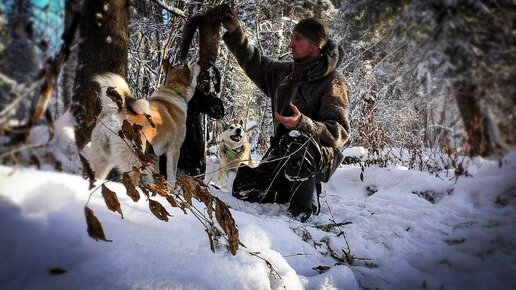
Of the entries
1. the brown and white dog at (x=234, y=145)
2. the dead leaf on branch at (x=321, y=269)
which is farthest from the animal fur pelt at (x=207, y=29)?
the brown and white dog at (x=234, y=145)

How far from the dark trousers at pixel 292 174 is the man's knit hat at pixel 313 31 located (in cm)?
58

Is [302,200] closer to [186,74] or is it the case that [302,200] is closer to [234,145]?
[186,74]

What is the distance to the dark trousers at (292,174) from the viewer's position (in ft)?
7.91

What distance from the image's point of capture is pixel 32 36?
2.02 feet

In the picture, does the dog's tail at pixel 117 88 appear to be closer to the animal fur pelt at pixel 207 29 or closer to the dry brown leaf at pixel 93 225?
the animal fur pelt at pixel 207 29

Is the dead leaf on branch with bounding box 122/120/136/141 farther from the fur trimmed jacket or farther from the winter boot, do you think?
the winter boot

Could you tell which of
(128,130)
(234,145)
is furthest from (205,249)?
(234,145)

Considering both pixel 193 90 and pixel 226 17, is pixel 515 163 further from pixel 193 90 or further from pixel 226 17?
pixel 193 90

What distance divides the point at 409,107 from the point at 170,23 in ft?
12.4

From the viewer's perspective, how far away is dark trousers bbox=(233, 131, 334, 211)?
7.91 ft

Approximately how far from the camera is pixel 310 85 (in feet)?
8.76

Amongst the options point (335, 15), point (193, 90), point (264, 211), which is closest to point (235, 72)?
point (193, 90)

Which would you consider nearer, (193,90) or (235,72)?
(193,90)

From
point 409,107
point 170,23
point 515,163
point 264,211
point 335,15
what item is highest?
point 170,23
